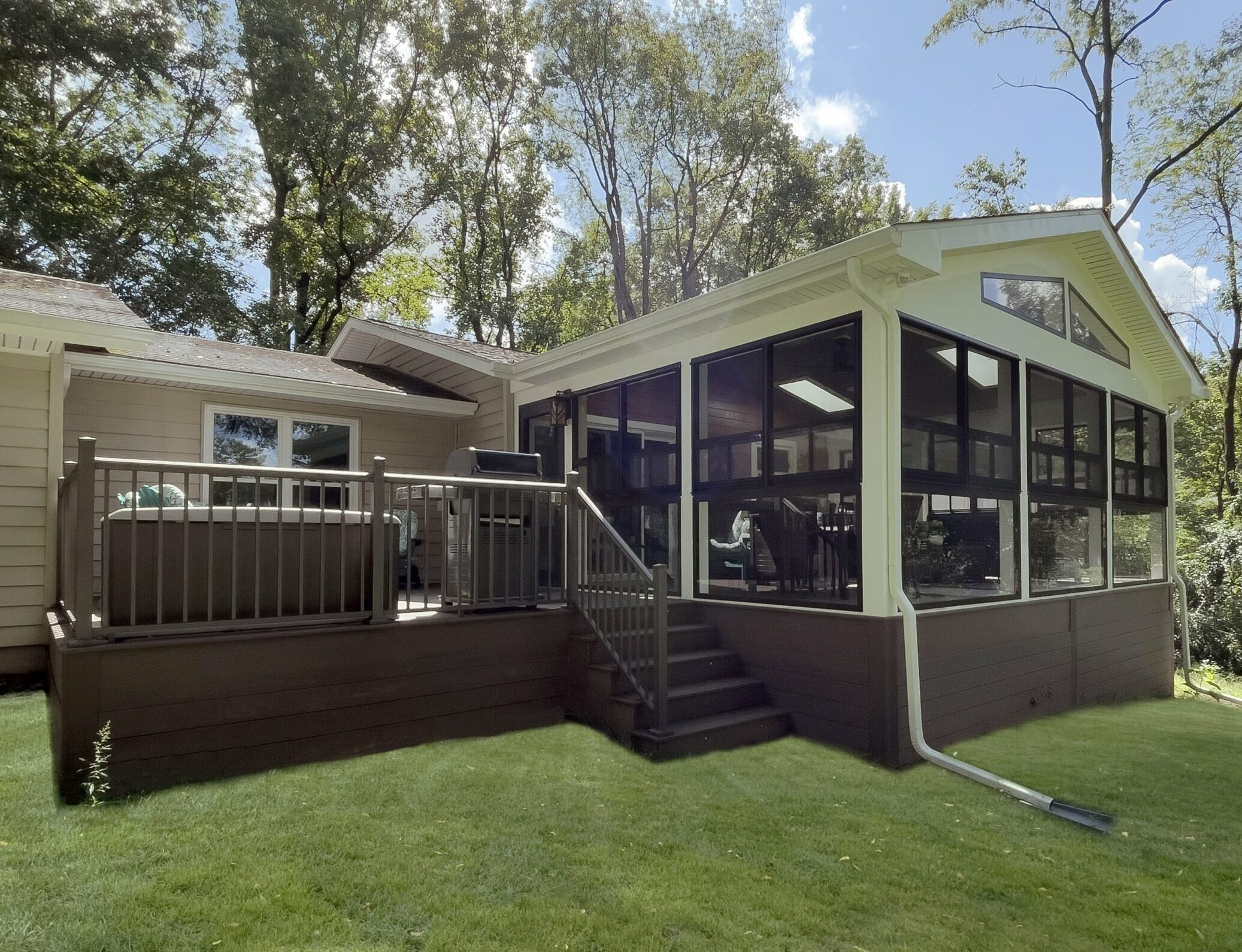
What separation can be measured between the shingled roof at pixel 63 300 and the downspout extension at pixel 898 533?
16.0 feet

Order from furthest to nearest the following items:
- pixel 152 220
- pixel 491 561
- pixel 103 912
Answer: pixel 152 220
pixel 491 561
pixel 103 912

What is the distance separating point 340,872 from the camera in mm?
2824

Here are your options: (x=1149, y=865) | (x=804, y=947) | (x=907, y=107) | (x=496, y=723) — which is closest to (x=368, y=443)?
(x=496, y=723)

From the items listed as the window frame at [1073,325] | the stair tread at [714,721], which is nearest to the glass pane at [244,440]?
the stair tread at [714,721]

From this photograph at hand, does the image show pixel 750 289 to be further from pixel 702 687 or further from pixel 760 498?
pixel 702 687

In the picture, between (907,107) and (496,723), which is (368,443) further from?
(907,107)

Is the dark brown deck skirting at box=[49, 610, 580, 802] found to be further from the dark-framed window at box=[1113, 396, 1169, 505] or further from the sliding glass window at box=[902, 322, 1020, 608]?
the dark-framed window at box=[1113, 396, 1169, 505]

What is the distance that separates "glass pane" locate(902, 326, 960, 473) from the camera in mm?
5113

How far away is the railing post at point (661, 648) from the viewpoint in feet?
14.9

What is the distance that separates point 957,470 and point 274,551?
4679 millimetres

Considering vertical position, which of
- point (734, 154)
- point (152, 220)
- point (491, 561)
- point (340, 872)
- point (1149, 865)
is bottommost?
point (1149, 865)

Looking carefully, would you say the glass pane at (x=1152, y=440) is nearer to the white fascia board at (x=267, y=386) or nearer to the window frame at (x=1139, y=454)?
the window frame at (x=1139, y=454)

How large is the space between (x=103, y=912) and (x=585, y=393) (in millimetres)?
5490

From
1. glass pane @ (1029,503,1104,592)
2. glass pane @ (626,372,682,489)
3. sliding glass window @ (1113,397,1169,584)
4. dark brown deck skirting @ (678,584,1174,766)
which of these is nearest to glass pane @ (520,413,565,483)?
glass pane @ (626,372,682,489)
